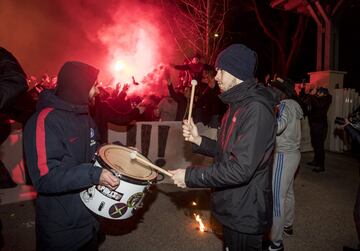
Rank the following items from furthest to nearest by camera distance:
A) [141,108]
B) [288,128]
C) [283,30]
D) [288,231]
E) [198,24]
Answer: [283,30]
[198,24]
[141,108]
[288,231]
[288,128]

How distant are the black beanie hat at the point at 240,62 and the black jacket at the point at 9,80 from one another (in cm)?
171

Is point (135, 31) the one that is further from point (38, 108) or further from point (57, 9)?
point (38, 108)

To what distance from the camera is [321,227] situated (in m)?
5.29

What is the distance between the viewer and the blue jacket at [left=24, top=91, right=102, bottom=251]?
2.36 metres

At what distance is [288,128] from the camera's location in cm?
455

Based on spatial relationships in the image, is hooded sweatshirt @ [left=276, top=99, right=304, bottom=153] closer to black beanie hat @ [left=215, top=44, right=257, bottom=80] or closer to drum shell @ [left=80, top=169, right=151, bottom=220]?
black beanie hat @ [left=215, top=44, right=257, bottom=80]

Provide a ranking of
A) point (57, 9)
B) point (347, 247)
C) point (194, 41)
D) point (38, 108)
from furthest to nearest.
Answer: point (57, 9) < point (194, 41) < point (347, 247) < point (38, 108)

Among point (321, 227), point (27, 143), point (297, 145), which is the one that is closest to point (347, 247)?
point (321, 227)

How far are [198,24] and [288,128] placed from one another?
32.2ft

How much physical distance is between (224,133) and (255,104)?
1.35 feet

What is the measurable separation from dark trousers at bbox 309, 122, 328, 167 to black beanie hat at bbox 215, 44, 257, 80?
716 centimetres

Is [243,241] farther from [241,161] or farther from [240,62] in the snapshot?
[240,62]

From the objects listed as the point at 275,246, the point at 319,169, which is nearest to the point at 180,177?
the point at 275,246

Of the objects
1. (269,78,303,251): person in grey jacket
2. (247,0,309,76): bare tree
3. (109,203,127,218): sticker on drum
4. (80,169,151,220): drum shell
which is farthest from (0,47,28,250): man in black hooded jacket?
(247,0,309,76): bare tree
